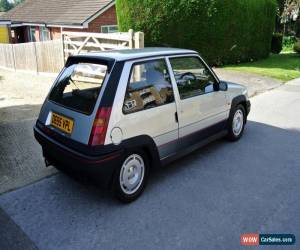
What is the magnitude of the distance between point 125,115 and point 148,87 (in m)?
0.57

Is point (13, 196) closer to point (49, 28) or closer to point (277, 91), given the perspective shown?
point (277, 91)

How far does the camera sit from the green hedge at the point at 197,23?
13469mm

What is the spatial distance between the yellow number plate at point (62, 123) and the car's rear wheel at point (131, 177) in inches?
29.4

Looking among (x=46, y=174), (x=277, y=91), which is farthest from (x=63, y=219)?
(x=277, y=91)

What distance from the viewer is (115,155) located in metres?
3.46

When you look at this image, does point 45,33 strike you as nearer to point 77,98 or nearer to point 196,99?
point 196,99

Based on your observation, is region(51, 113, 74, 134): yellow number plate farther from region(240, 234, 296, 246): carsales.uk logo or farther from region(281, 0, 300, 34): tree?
region(281, 0, 300, 34): tree

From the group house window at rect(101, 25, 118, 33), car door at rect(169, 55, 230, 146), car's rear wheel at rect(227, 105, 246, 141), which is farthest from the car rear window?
house window at rect(101, 25, 118, 33)

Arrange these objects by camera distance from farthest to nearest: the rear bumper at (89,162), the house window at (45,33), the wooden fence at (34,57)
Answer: the house window at (45,33)
the wooden fence at (34,57)
the rear bumper at (89,162)

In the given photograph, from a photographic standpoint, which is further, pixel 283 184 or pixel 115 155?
pixel 283 184

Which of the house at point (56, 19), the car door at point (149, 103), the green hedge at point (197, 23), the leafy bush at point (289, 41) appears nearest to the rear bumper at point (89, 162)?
the car door at point (149, 103)

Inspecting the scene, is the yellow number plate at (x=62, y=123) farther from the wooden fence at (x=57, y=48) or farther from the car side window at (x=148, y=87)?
the wooden fence at (x=57, y=48)

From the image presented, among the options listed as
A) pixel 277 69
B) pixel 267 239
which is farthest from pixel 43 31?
pixel 267 239

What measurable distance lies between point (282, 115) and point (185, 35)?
7.69 meters
